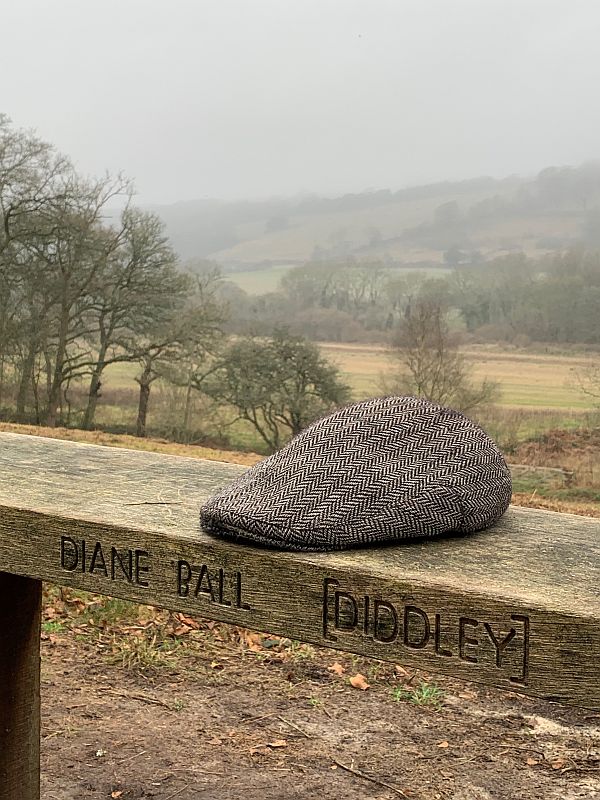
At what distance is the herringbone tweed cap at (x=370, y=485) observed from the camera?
141 centimetres

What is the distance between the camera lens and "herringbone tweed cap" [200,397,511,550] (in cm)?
141

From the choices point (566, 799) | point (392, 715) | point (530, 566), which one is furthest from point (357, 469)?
point (392, 715)

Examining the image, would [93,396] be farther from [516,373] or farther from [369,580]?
[369,580]

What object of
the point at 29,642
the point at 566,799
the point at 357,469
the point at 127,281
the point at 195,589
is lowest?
the point at 566,799

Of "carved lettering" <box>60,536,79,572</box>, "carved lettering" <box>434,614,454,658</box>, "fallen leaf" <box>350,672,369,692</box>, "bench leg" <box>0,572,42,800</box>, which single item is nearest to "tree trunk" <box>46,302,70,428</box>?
"fallen leaf" <box>350,672,369,692</box>

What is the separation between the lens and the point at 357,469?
1.45 m

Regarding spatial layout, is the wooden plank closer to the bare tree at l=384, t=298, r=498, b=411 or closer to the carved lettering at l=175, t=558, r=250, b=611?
the carved lettering at l=175, t=558, r=250, b=611

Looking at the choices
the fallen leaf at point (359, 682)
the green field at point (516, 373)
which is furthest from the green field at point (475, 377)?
the fallen leaf at point (359, 682)

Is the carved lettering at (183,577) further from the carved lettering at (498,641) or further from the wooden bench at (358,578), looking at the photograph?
the carved lettering at (498,641)

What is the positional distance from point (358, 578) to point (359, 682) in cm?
186

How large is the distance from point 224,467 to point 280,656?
132 centimetres

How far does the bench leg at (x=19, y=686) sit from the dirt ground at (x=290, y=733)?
0.23 m

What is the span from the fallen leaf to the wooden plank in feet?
4.66

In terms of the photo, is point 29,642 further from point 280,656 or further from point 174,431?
point 174,431
